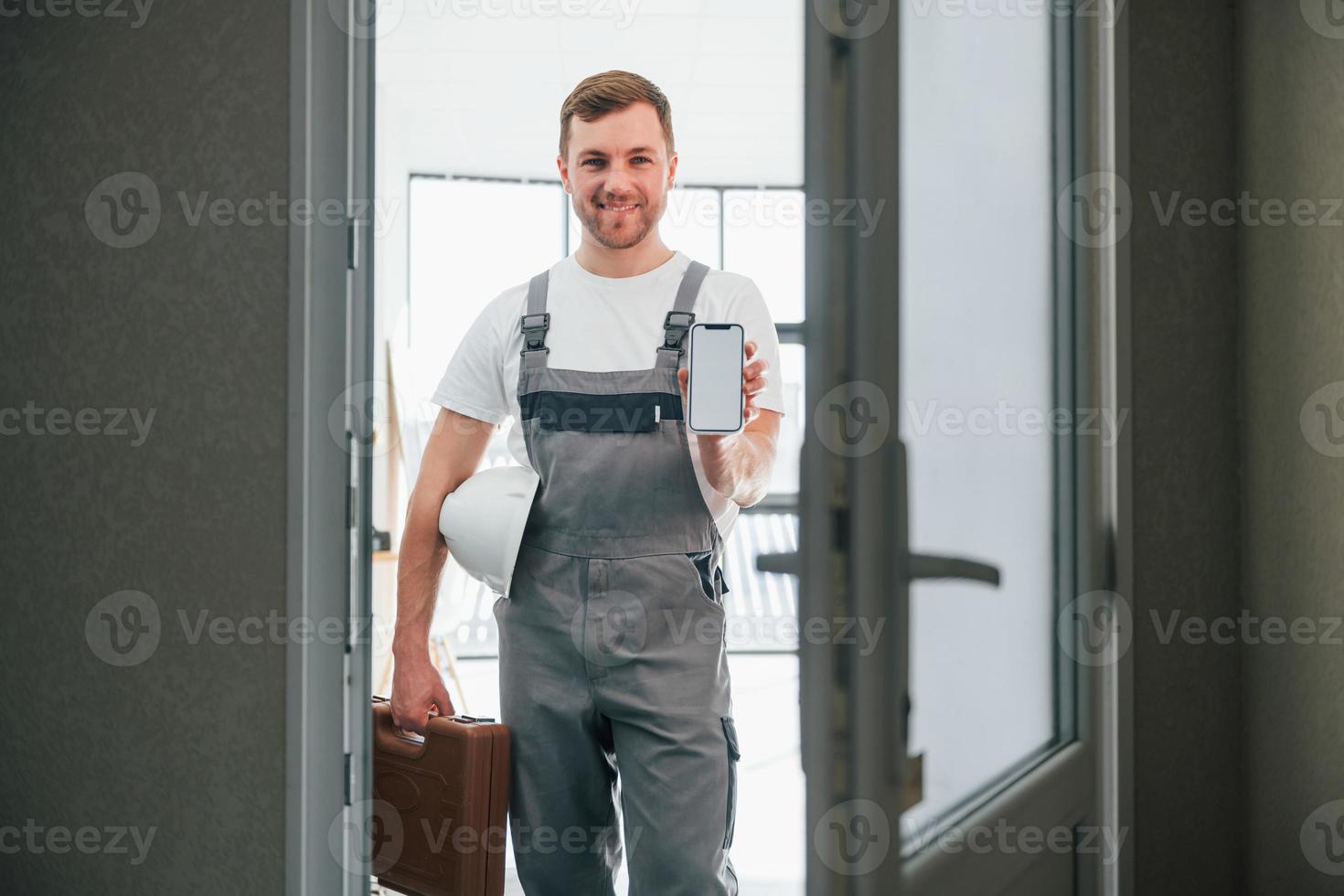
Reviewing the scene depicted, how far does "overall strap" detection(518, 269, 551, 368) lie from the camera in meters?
1.32

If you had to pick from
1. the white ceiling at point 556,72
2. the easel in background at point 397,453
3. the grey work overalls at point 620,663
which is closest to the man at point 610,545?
the grey work overalls at point 620,663

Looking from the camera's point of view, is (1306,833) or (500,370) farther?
(500,370)

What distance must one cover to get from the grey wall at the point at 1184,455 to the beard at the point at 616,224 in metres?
0.68

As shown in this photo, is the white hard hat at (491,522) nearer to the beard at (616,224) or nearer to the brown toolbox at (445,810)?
the brown toolbox at (445,810)

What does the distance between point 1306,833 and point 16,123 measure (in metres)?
1.63

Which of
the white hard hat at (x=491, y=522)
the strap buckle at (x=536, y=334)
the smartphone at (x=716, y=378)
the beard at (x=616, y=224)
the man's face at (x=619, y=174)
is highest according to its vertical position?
the man's face at (x=619, y=174)

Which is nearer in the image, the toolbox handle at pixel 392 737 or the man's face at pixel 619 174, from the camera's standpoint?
the toolbox handle at pixel 392 737

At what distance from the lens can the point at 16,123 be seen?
3.58ft

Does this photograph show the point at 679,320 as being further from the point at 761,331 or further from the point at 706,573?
the point at 706,573

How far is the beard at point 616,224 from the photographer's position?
4.56 feet

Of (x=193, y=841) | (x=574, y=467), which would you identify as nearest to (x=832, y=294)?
(x=574, y=467)

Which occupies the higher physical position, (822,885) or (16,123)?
(16,123)

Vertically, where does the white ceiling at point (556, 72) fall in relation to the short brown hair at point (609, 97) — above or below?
above

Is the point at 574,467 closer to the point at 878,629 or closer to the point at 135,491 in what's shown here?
the point at 135,491
